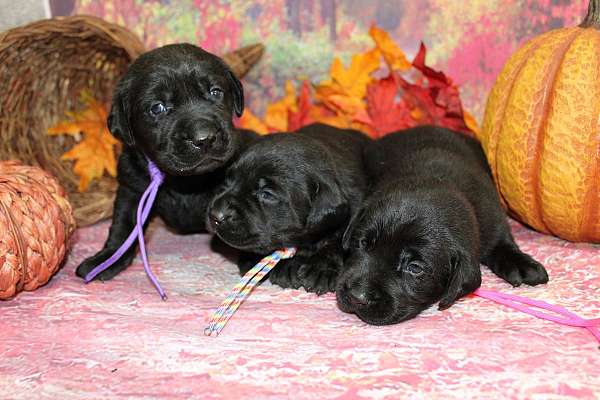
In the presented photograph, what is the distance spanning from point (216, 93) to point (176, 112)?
25 cm

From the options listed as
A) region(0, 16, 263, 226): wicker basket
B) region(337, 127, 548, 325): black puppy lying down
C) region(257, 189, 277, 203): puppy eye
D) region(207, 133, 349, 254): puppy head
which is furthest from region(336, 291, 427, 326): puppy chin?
region(0, 16, 263, 226): wicker basket

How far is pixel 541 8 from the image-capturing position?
4703 mm

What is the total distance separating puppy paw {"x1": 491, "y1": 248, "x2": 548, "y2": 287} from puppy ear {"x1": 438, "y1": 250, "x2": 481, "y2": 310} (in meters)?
0.49

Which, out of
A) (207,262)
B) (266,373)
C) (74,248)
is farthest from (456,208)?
(74,248)

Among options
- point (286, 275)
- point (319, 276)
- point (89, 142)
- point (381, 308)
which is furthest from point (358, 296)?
point (89, 142)

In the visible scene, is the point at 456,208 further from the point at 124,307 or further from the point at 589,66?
the point at 124,307

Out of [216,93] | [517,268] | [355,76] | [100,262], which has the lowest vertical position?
[100,262]

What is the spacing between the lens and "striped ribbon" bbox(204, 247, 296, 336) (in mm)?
2701

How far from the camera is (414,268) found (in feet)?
8.75

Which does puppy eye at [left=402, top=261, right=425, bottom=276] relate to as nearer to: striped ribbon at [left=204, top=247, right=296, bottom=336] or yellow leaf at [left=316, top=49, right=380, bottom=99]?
striped ribbon at [left=204, top=247, right=296, bottom=336]

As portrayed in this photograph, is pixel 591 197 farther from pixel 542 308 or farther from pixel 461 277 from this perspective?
pixel 461 277

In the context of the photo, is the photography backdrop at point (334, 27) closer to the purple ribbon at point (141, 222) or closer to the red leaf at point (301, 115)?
the red leaf at point (301, 115)

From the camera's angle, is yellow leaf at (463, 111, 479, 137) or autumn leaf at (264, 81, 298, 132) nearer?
yellow leaf at (463, 111, 479, 137)

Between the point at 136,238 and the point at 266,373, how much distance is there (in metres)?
1.48
